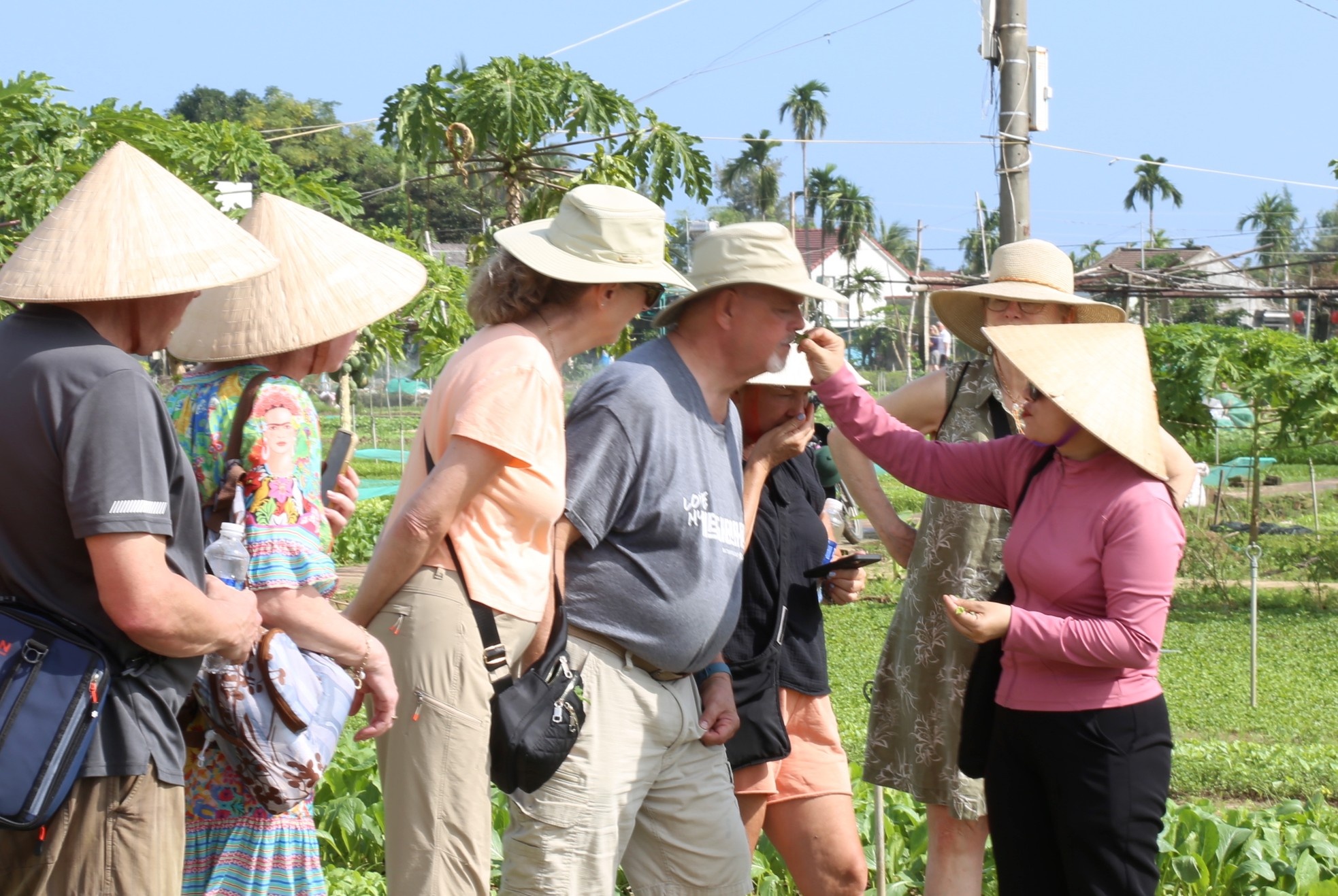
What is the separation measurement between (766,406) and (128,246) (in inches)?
75.3

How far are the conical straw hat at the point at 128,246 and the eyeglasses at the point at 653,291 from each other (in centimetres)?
89

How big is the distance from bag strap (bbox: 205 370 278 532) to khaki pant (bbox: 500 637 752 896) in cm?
86

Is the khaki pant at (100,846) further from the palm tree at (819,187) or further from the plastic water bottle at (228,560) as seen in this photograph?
the palm tree at (819,187)

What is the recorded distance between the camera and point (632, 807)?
3074mm

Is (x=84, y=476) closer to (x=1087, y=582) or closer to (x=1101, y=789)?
(x=1087, y=582)

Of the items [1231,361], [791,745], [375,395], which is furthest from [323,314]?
[375,395]

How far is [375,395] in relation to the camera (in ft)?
180

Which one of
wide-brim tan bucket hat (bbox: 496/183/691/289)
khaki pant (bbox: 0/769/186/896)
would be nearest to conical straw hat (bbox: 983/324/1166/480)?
wide-brim tan bucket hat (bbox: 496/183/691/289)

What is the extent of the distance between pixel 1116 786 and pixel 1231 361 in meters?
12.6

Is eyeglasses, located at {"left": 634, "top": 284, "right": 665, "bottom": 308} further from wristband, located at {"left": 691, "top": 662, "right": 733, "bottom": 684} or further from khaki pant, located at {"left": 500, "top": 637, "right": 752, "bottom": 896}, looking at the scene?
wristband, located at {"left": 691, "top": 662, "right": 733, "bottom": 684}

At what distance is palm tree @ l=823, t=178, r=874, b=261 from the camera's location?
7931 centimetres

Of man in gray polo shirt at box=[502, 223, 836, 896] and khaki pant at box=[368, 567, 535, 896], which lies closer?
khaki pant at box=[368, 567, 535, 896]

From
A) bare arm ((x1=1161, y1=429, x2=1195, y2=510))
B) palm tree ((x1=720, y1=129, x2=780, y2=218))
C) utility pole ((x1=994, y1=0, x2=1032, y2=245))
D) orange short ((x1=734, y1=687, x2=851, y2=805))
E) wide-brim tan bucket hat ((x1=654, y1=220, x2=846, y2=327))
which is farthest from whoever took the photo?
palm tree ((x1=720, y1=129, x2=780, y2=218))

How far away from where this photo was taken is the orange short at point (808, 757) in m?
3.77
